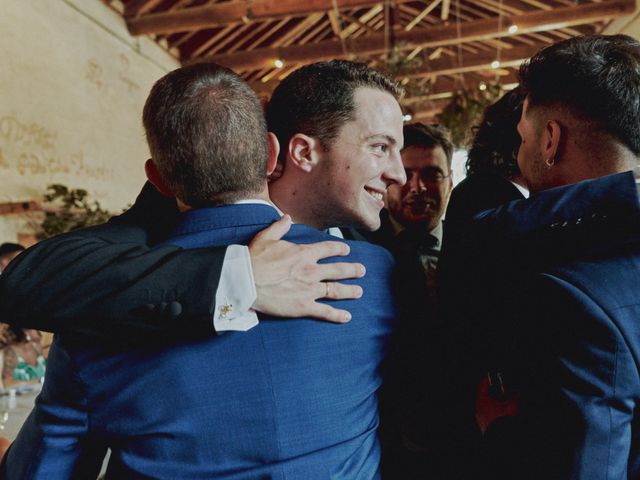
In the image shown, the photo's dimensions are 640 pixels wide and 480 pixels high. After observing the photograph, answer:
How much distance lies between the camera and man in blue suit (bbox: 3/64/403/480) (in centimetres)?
91

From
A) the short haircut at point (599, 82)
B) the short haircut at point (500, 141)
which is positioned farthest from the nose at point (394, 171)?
the short haircut at point (599, 82)

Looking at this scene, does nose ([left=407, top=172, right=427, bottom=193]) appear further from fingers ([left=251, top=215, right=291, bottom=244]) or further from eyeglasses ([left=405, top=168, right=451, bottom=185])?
fingers ([left=251, top=215, right=291, bottom=244])

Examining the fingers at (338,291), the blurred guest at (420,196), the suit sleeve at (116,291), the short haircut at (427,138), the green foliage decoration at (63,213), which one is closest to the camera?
the suit sleeve at (116,291)

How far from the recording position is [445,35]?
8398 mm

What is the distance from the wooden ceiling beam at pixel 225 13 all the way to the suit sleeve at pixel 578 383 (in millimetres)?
6467

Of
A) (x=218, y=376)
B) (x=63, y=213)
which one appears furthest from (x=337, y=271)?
(x=63, y=213)

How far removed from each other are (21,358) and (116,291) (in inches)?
113

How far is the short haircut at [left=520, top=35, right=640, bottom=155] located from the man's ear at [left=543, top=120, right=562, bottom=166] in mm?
39

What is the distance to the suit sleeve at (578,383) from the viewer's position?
2.86 feet

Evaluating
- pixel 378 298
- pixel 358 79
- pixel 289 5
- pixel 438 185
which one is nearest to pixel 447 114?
pixel 289 5

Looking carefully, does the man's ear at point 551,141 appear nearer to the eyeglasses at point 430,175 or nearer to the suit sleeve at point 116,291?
the suit sleeve at point 116,291

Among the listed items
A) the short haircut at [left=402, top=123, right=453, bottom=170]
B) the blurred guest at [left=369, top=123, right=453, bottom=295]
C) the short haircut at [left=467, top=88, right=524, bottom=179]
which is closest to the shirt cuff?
the short haircut at [left=467, top=88, right=524, bottom=179]

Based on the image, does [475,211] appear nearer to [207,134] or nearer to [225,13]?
[207,134]

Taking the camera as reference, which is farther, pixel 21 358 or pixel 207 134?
pixel 21 358
